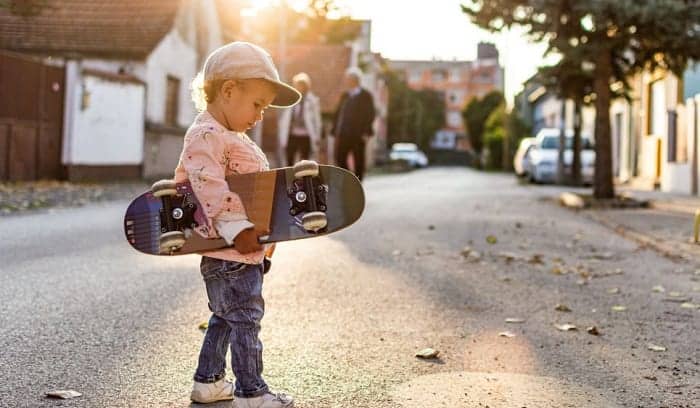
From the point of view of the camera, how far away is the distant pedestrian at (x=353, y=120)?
515 inches

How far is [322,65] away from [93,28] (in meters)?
20.8

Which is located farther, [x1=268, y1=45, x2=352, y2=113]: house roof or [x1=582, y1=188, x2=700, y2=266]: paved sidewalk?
[x1=268, y1=45, x2=352, y2=113]: house roof

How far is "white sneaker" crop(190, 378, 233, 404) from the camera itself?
343 cm

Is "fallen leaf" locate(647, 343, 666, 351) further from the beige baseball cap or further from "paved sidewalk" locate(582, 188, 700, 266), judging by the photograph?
"paved sidewalk" locate(582, 188, 700, 266)

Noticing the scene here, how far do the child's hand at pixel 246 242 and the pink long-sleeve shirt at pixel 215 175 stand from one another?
23 millimetres

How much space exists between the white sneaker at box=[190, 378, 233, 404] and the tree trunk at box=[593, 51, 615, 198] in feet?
47.8

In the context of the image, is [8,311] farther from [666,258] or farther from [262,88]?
[666,258]

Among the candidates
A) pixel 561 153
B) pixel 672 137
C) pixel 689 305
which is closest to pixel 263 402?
pixel 689 305

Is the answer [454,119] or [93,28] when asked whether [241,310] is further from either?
[454,119]

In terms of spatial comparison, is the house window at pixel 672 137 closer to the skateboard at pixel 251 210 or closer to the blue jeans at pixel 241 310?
the skateboard at pixel 251 210

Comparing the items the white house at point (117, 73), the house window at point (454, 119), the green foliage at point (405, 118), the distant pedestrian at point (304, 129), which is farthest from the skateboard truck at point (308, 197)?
the house window at point (454, 119)

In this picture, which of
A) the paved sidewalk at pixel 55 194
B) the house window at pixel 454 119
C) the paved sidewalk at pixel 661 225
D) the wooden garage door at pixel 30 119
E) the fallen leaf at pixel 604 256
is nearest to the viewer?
the fallen leaf at pixel 604 256

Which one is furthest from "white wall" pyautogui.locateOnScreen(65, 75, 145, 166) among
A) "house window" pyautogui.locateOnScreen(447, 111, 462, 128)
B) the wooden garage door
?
"house window" pyautogui.locateOnScreen(447, 111, 462, 128)

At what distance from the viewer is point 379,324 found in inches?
201
